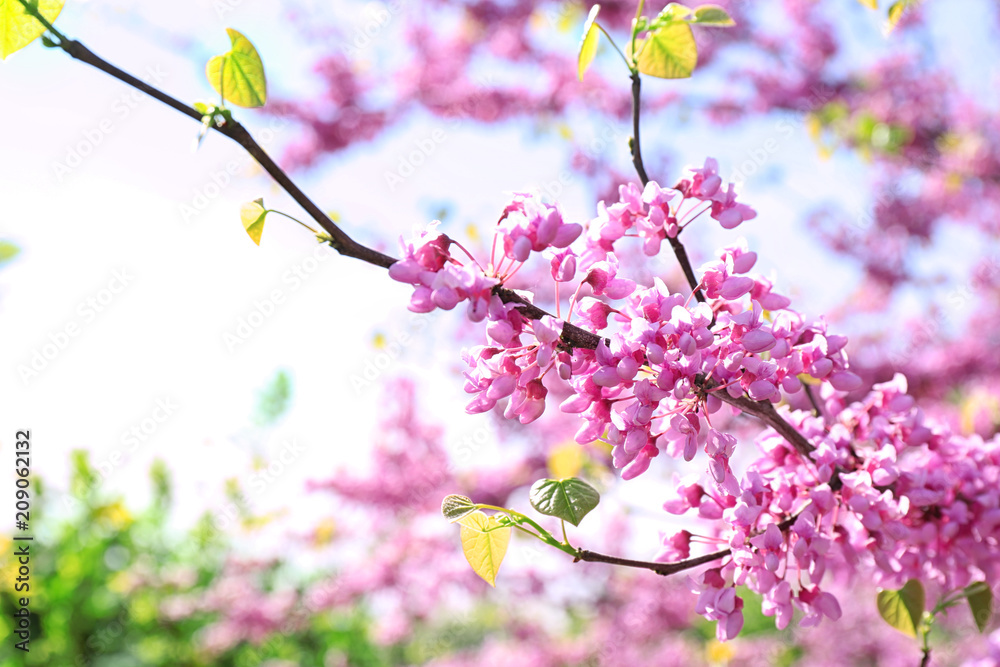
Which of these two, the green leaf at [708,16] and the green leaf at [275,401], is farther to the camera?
the green leaf at [275,401]

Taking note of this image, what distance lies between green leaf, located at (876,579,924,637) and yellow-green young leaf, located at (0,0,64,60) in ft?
4.30

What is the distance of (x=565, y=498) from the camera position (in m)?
0.79

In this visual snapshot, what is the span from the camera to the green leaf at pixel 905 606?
1036mm

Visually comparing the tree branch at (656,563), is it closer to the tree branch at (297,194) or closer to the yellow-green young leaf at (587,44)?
the tree branch at (297,194)

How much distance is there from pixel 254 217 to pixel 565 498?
474 mm

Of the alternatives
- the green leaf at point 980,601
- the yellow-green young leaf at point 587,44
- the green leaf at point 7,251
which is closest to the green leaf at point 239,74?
the yellow-green young leaf at point 587,44

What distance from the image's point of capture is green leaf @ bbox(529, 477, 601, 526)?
772mm

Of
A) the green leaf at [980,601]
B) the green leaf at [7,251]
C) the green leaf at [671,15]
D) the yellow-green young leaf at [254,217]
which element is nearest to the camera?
the yellow-green young leaf at [254,217]

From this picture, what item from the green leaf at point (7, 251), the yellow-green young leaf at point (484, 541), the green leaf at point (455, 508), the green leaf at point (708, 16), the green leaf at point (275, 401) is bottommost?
the green leaf at point (275, 401)

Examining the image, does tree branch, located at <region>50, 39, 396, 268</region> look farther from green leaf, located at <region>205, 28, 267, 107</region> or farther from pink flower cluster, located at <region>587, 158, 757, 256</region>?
pink flower cluster, located at <region>587, 158, 757, 256</region>

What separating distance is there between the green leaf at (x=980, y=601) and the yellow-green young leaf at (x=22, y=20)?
4.81 feet

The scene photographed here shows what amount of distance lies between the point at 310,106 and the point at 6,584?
3425mm

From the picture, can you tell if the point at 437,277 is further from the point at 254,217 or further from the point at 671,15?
the point at 671,15

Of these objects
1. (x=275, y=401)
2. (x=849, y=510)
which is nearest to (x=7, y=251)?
(x=849, y=510)
